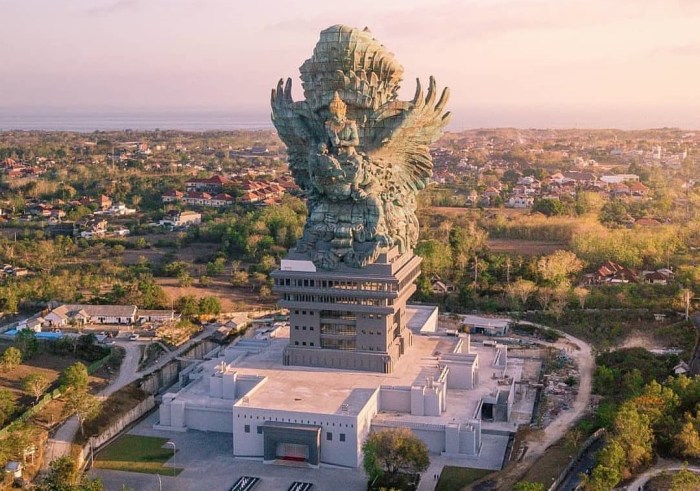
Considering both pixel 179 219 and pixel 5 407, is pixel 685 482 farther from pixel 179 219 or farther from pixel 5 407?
pixel 179 219

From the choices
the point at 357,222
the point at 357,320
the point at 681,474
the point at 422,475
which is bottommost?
the point at 422,475

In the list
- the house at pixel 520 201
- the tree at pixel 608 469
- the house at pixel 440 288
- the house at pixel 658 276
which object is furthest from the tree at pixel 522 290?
the house at pixel 520 201

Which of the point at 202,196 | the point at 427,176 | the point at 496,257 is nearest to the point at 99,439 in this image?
the point at 427,176

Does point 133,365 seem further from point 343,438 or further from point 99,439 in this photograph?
point 343,438

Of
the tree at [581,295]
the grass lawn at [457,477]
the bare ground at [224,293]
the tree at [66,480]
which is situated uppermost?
the tree at [581,295]

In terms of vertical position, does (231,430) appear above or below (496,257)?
below

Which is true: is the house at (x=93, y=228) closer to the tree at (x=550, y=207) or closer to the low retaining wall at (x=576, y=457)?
the tree at (x=550, y=207)

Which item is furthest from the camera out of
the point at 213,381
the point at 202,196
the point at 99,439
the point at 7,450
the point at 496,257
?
the point at 202,196

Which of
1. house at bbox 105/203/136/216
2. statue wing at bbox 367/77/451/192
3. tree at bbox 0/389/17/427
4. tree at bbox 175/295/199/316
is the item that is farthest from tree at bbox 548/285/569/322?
house at bbox 105/203/136/216
